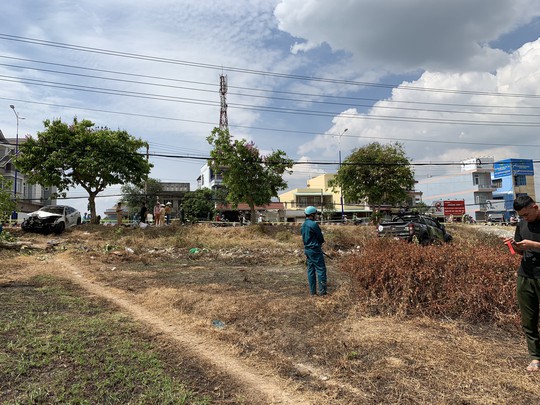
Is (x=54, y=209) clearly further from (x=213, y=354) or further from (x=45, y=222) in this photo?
(x=213, y=354)

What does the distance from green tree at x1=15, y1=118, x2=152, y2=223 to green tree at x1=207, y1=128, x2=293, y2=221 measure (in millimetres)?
4448

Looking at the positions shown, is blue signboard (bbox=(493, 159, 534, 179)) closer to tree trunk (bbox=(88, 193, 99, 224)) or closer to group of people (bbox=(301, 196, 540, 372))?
tree trunk (bbox=(88, 193, 99, 224))

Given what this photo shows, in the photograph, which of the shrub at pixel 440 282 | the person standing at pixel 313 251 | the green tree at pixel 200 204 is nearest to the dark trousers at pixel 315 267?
the person standing at pixel 313 251

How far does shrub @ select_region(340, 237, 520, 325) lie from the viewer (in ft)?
17.0

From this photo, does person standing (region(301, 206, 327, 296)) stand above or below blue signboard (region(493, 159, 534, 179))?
below

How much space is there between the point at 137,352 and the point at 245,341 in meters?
1.23

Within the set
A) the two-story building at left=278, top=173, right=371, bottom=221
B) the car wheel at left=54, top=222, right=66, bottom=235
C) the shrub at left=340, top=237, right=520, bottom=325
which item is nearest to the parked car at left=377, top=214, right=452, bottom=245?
the shrub at left=340, top=237, right=520, bottom=325

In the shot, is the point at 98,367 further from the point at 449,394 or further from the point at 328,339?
the point at 449,394

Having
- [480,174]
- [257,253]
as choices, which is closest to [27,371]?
[257,253]

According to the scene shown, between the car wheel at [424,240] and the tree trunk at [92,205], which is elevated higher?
the tree trunk at [92,205]

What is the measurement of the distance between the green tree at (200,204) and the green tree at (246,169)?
23.7 meters

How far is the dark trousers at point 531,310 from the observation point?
12.6 feet

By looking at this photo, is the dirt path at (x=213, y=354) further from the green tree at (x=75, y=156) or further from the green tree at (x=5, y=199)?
the green tree at (x=75, y=156)

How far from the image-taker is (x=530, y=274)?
385cm
